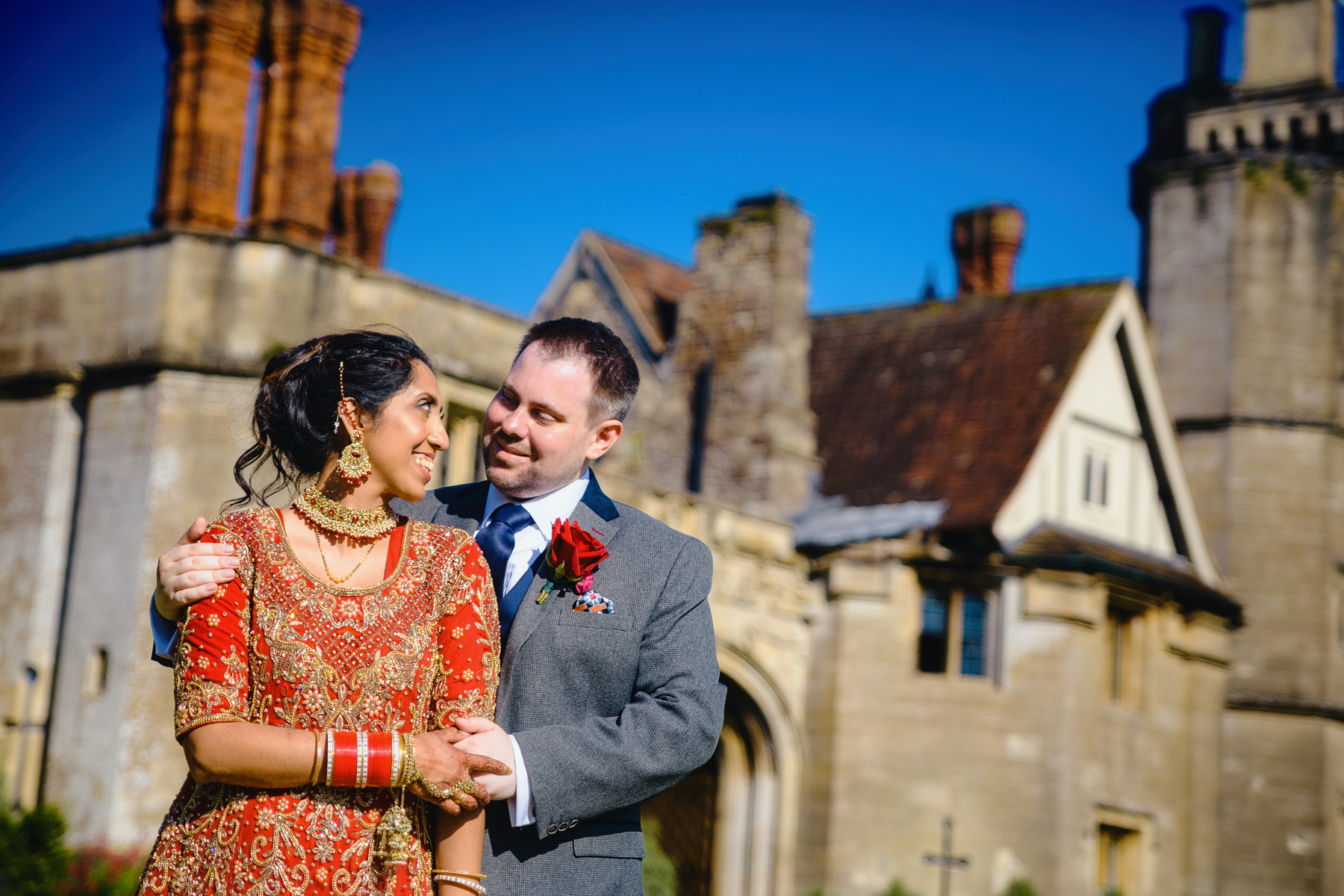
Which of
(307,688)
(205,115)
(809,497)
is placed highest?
(205,115)

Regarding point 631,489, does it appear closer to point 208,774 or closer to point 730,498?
point 730,498

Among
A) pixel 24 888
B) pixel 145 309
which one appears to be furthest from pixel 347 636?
pixel 145 309

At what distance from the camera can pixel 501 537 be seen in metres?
3.56

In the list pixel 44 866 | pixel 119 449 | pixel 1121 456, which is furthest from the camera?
pixel 1121 456

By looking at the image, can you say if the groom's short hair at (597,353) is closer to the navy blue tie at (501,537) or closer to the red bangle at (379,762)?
the navy blue tie at (501,537)

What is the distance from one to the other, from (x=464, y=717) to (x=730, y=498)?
1447 cm

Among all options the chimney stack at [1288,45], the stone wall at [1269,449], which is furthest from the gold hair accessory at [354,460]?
the chimney stack at [1288,45]

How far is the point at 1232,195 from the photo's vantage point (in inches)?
798

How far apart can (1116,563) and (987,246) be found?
20.9 feet

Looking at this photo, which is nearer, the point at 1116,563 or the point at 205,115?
the point at 205,115

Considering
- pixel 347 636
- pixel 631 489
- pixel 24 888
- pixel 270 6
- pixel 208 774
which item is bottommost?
pixel 24 888

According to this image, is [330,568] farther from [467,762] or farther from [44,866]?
[44,866]

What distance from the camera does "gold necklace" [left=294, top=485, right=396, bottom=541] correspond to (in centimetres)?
316

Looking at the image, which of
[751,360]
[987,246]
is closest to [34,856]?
[751,360]
